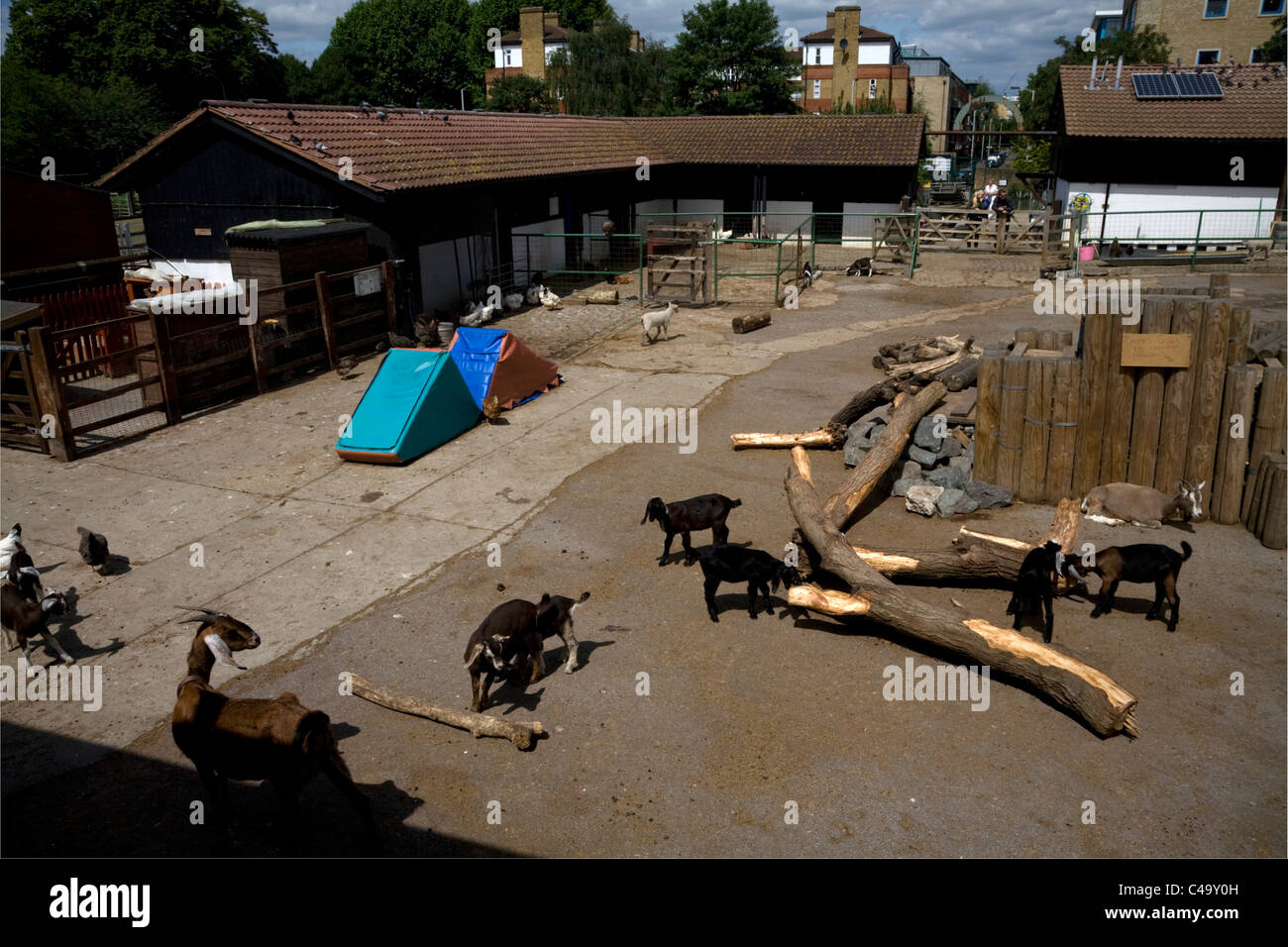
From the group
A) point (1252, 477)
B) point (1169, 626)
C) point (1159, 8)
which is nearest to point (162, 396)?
point (1169, 626)

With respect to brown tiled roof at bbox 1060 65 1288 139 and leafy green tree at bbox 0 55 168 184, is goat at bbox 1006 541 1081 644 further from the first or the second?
leafy green tree at bbox 0 55 168 184

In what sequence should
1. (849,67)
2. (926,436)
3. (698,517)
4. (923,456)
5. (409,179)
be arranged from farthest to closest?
(849,67) < (409,179) < (926,436) < (923,456) < (698,517)

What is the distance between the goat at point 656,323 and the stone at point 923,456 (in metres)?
8.36

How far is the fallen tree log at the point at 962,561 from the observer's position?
821 cm

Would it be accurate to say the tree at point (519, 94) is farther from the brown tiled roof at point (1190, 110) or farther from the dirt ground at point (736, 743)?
the dirt ground at point (736, 743)

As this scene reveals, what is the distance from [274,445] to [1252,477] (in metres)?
12.1

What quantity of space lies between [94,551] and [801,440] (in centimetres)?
827

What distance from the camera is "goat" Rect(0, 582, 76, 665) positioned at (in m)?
7.46

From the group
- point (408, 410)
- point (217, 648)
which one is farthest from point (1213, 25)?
point (217, 648)

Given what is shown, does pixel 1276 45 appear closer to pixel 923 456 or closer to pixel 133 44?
pixel 923 456

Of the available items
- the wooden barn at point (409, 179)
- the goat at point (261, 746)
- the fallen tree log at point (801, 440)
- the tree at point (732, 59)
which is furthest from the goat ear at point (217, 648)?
the tree at point (732, 59)

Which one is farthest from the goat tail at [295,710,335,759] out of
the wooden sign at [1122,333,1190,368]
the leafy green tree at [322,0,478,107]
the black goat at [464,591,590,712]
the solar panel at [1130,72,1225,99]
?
the leafy green tree at [322,0,478,107]

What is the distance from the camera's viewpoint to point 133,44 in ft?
163

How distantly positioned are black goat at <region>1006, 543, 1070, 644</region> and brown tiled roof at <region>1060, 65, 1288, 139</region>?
28.2 meters
